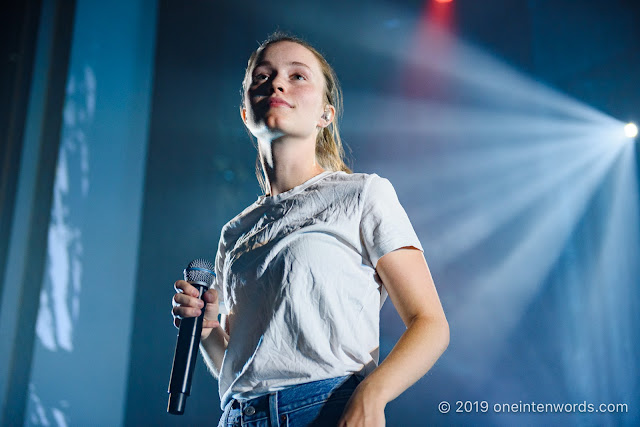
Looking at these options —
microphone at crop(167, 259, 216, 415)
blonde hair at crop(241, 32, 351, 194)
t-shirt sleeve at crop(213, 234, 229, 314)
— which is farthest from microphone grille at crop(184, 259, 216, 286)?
blonde hair at crop(241, 32, 351, 194)

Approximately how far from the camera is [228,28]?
3.10m

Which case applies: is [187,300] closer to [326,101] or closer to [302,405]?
[302,405]

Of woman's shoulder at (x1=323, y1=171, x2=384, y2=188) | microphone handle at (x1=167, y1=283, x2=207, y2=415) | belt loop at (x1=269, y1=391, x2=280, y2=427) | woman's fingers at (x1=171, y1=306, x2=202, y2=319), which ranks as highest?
woman's shoulder at (x1=323, y1=171, x2=384, y2=188)

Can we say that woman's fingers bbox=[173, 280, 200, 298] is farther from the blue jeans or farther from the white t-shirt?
the blue jeans

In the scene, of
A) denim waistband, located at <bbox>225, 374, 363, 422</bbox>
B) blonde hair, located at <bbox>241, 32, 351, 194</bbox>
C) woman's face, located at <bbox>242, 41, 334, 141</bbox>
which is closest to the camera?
denim waistband, located at <bbox>225, 374, 363, 422</bbox>

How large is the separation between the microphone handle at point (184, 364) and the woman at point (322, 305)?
3 cm

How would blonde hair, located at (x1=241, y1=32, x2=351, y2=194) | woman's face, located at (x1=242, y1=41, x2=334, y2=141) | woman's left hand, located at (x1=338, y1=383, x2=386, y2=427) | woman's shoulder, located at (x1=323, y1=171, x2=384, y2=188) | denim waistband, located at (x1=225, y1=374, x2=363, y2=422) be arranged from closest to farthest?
woman's left hand, located at (x1=338, y1=383, x2=386, y2=427) → denim waistband, located at (x1=225, y1=374, x2=363, y2=422) → woman's shoulder, located at (x1=323, y1=171, x2=384, y2=188) → woman's face, located at (x1=242, y1=41, x2=334, y2=141) → blonde hair, located at (x1=241, y1=32, x2=351, y2=194)

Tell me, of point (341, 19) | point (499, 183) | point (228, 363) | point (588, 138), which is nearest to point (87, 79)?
point (341, 19)

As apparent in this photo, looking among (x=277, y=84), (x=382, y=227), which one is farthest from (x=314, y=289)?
(x=277, y=84)

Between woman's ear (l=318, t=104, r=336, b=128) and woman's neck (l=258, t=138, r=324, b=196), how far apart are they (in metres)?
0.10

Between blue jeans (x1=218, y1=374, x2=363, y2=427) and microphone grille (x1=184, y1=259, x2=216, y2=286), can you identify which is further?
microphone grille (x1=184, y1=259, x2=216, y2=286)

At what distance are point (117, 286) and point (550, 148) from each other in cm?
258

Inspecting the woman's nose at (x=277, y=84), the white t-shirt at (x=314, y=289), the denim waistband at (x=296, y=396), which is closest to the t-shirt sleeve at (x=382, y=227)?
the white t-shirt at (x=314, y=289)

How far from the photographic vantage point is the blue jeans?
27.2 inches
